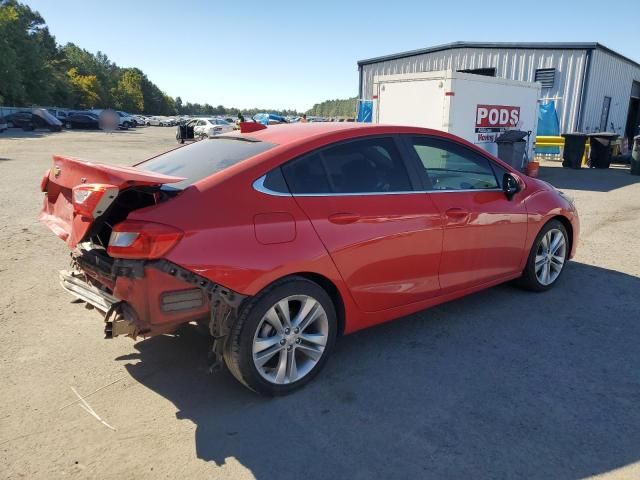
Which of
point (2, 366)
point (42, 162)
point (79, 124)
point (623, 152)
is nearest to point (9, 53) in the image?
point (79, 124)

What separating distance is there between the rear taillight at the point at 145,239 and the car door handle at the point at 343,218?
97cm

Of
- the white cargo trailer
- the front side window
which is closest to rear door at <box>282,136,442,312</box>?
the front side window

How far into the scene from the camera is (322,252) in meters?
3.08

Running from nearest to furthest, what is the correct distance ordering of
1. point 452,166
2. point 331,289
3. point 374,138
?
1. point 331,289
2. point 374,138
3. point 452,166

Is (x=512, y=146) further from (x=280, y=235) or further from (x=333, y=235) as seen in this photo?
(x=280, y=235)

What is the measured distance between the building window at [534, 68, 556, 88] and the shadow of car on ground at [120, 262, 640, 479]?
18.6m

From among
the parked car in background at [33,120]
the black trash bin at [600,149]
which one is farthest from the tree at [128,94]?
the black trash bin at [600,149]

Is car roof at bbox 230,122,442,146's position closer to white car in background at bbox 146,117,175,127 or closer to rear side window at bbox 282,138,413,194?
rear side window at bbox 282,138,413,194

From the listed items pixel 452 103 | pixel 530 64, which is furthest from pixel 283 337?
pixel 530 64

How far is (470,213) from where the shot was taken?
3.95 m

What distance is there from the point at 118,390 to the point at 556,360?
9.80 feet

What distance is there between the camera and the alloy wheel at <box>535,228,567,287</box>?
15.7ft

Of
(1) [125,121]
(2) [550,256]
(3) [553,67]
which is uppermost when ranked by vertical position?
(3) [553,67]

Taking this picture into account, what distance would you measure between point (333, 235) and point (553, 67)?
20406 mm
